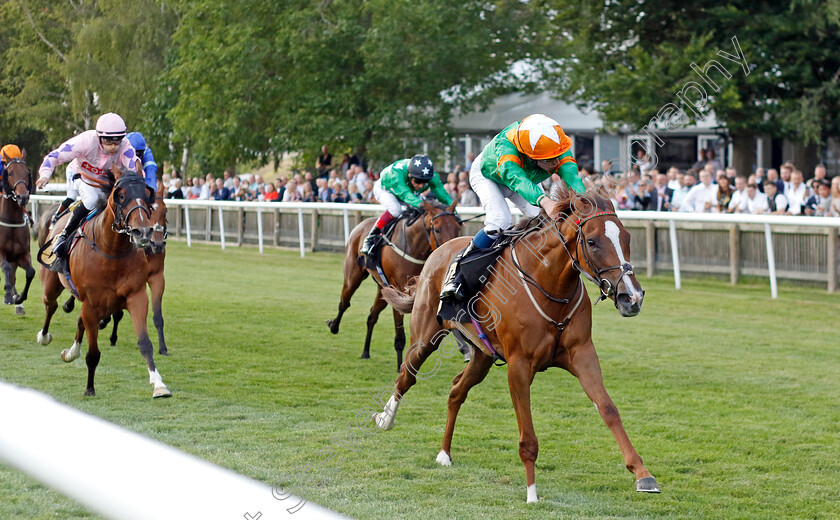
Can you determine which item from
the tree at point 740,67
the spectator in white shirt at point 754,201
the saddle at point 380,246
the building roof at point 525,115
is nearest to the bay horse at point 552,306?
the saddle at point 380,246

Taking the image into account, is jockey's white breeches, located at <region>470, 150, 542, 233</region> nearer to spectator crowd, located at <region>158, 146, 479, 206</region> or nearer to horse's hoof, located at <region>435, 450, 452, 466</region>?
→ horse's hoof, located at <region>435, 450, 452, 466</region>

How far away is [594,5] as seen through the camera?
17.7m

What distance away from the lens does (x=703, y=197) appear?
13.2m

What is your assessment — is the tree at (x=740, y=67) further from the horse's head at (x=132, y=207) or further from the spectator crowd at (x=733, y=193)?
the horse's head at (x=132, y=207)

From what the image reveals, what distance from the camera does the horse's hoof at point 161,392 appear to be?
643cm

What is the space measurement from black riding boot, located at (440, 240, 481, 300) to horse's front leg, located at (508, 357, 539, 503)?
20.6 inches

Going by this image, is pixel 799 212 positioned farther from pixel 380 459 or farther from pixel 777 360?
pixel 380 459

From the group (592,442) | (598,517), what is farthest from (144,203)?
(598,517)

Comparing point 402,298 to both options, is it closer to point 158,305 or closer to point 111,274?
point 111,274

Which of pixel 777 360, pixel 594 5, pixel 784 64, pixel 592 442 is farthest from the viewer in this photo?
pixel 594 5

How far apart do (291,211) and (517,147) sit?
47.9ft

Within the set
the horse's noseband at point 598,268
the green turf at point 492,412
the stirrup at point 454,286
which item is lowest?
the green turf at point 492,412

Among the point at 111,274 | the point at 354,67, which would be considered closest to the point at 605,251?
the point at 111,274

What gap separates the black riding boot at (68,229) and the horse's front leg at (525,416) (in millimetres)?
3878
